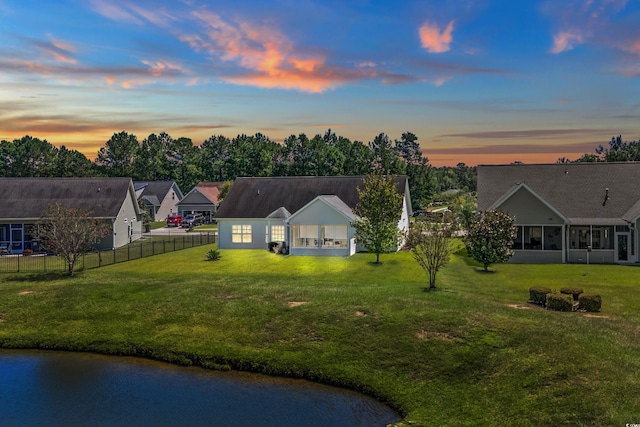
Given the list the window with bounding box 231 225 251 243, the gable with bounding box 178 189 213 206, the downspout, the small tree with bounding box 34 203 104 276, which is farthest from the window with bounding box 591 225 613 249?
the gable with bounding box 178 189 213 206

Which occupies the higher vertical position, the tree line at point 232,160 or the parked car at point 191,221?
the tree line at point 232,160

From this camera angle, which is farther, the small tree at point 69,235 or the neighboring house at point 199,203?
the neighboring house at point 199,203

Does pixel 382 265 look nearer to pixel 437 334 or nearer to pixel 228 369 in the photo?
pixel 437 334

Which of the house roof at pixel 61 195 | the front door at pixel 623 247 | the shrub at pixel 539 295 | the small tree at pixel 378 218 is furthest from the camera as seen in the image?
the house roof at pixel 61 195

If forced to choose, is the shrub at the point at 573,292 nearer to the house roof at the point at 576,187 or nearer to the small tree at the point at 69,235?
the house roof at the point at 576,187

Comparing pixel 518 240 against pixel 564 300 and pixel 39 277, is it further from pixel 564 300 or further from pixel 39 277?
pixel 39 277

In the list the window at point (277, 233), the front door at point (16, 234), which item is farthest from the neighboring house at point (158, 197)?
the window at point (277, 233)

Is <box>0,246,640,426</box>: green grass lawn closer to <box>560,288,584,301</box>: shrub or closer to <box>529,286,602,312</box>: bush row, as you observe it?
<box>529,286,602,312</box>: bush row
